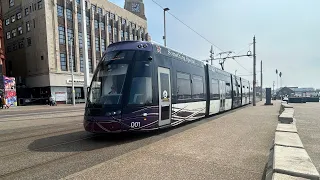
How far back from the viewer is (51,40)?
42.0 m

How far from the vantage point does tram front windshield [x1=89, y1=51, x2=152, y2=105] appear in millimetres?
7832

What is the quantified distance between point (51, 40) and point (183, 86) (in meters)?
38.6

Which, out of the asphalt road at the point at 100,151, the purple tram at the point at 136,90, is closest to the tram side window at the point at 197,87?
the purple tram at the point at 136,90

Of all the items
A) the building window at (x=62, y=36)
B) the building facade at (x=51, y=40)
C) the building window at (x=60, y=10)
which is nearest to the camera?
the building facade at (x=51, y=40)

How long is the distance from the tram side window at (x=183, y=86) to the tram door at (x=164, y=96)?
3.10 ft

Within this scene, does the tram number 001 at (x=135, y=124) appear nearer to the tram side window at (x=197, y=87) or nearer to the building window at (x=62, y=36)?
the tram side window at (x=197, y=87)

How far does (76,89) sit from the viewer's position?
47188 mm

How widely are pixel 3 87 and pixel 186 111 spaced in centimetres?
3564

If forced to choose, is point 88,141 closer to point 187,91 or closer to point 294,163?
point 187,91

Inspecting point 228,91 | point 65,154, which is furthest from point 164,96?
point 228,91

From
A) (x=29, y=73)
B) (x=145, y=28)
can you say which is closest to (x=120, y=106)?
(x=29, y=73)

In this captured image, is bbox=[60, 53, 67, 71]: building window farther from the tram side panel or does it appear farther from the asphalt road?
the asphalt road

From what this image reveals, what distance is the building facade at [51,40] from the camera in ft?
138

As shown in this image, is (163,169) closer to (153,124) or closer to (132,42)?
(153,124)
